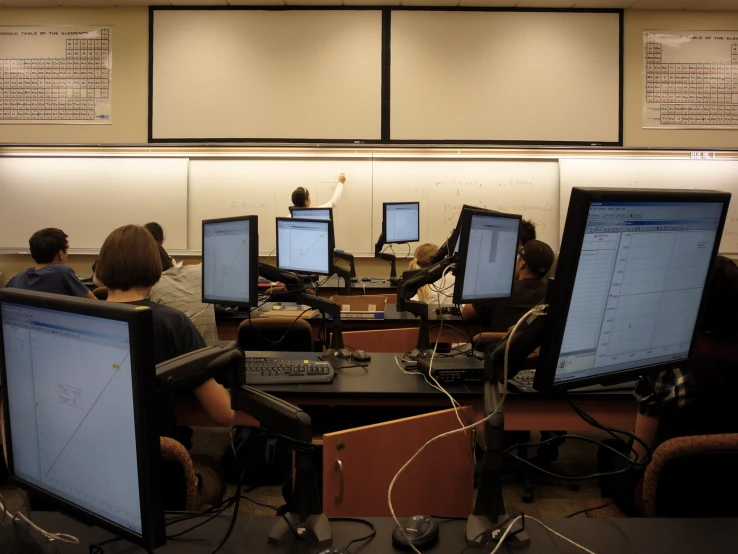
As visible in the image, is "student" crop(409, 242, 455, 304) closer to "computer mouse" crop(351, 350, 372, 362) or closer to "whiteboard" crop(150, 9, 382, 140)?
"computer mouse" crop(351, 350, 372, 362)

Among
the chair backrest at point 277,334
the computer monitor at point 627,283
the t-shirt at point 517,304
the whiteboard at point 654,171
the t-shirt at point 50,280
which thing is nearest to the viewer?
the computer monitor at point 627,283

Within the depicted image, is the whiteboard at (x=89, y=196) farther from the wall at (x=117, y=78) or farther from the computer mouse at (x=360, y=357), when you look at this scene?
the computer mouse at (x=360, y=357)

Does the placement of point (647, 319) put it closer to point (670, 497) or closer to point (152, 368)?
point (670, 497)

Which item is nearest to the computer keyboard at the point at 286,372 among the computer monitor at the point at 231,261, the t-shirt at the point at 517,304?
the computer monitor at the point at 231,261

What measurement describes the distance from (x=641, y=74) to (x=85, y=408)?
6037 mm

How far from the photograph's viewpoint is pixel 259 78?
5.45m

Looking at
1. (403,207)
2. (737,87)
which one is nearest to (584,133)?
(737,87)

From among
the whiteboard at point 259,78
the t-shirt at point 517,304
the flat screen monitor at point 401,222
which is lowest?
the t-shirt at point 517,304

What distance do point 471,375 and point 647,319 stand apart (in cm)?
101

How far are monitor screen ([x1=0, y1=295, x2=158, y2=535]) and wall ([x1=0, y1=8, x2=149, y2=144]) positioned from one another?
17.0 feet

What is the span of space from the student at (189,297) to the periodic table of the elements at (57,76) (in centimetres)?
341

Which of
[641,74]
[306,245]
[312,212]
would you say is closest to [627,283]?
[306,245]

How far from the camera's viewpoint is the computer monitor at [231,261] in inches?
91.8

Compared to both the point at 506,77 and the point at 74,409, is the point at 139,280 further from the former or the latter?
the point at 506,77
